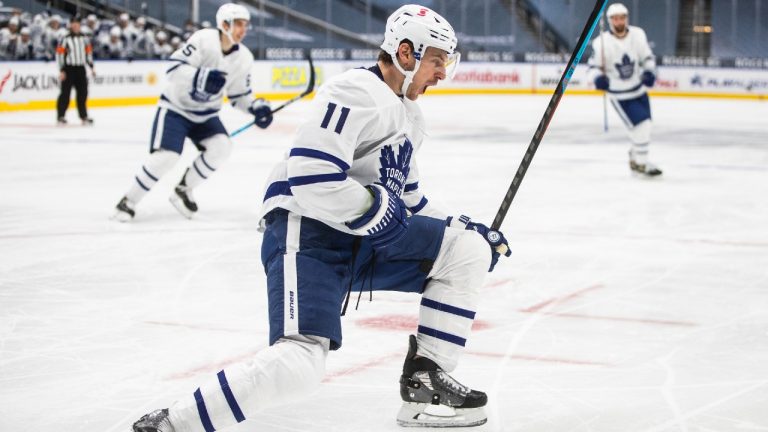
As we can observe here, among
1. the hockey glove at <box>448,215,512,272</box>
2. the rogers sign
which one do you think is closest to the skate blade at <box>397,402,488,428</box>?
the hockey glove at <box>448,215,512,272</box>

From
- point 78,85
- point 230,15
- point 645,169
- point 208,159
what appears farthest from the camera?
point 78,85

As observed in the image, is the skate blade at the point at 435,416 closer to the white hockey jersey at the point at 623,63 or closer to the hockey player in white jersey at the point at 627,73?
the hockey player in white jersey at the point at 627,73

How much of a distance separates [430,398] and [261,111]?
3.49m

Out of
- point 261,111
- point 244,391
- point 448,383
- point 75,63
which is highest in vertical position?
point 75,63

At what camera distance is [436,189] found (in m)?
7.15

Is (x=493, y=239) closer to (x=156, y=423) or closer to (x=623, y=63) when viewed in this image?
(x=156, y=423)

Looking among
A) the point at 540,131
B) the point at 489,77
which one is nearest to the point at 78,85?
the point at 489,77

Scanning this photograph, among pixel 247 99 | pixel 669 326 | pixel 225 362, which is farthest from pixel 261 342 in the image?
pixel 247 99

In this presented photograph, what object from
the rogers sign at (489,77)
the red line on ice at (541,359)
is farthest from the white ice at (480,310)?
the rogers sign at (489,77)

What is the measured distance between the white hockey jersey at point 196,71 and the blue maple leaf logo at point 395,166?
11.3ft

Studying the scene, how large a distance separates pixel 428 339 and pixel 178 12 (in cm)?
1649

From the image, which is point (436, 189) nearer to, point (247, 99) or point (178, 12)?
point (247, 99)

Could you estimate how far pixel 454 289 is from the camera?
2.51m

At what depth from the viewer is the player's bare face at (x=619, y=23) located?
853 cm
